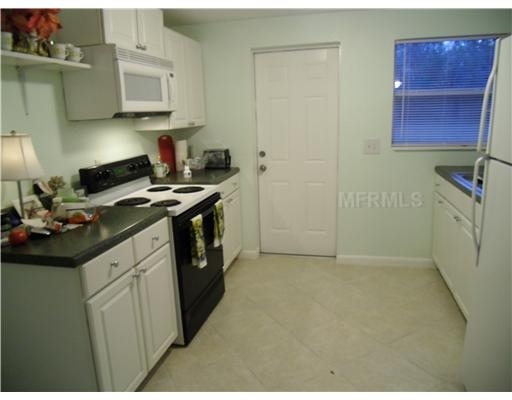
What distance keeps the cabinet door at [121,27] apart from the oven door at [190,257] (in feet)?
3.69

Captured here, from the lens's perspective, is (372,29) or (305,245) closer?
(372,29)

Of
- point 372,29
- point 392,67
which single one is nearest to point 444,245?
point 392,67

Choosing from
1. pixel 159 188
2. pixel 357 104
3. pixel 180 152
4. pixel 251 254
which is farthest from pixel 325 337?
pixel 180 152

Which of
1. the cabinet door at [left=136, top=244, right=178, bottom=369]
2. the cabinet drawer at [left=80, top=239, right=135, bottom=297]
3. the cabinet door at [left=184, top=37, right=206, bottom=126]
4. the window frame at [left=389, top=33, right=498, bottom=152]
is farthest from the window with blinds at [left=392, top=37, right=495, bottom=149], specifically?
the cabinet drawer at [left=80, top=239, right=135, bottom=297]

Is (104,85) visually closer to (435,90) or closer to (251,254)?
(251,254)

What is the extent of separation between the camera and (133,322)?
6.32ft

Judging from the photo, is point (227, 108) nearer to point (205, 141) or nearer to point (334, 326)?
point (205, 141)

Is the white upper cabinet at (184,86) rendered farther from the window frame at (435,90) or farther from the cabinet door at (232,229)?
the window frame at (435,90)

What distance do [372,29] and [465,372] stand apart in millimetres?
2652

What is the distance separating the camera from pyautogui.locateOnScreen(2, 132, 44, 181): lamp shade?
5.56 ft

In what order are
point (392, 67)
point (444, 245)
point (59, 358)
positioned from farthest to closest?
point (392, 67), point (444, 245), point (59, 358)

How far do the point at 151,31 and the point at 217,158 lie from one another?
4.20ft

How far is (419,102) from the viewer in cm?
334

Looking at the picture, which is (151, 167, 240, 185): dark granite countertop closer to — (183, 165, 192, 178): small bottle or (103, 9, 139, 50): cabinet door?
(183, 165, 192, 178): small bottle
